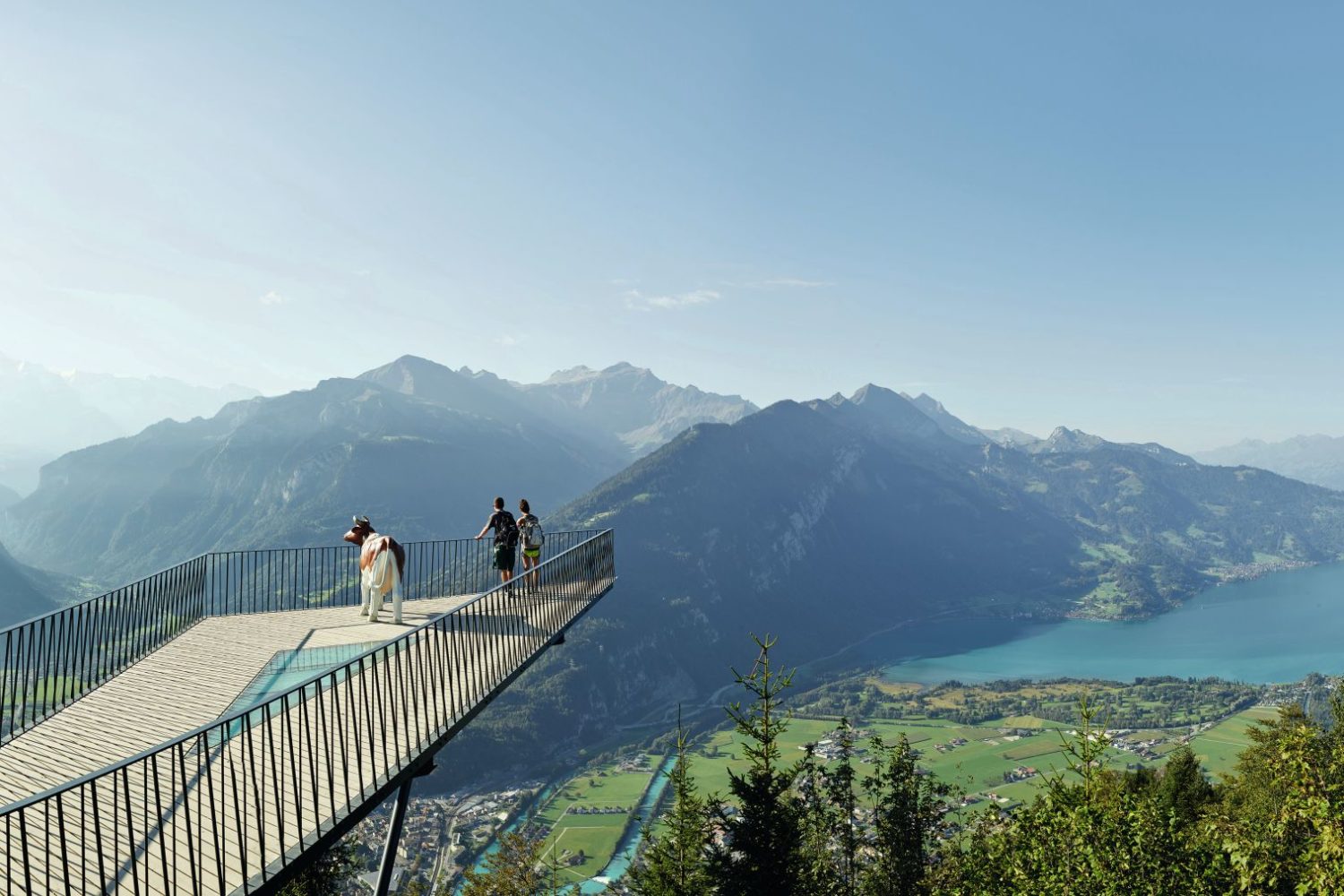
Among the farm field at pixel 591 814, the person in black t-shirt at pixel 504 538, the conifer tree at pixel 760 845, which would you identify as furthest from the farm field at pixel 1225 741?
the person in black t-shirt at pixel 504 538

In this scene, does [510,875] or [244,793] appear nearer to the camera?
[244,793]

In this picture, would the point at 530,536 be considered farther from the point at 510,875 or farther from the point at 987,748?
the point at 987,748

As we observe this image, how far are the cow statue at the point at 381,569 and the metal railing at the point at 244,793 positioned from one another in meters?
2.20

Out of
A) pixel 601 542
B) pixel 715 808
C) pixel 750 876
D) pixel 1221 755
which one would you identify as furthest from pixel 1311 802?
pixel 1221 755

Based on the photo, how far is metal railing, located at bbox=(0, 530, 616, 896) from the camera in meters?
6.56

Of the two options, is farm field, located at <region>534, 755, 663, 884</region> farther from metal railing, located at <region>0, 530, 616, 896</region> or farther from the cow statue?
metal railing, located at <region>0, 530, 616, 896</region>

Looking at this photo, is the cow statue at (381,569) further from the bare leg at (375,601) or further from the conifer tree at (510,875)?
the conifer tree at (510,875)

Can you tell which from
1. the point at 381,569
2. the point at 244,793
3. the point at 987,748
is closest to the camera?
the point at 244,793

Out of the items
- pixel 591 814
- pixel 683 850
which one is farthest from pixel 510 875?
pixel 591 814

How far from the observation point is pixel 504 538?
17.4m

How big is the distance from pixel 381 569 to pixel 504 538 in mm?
3075

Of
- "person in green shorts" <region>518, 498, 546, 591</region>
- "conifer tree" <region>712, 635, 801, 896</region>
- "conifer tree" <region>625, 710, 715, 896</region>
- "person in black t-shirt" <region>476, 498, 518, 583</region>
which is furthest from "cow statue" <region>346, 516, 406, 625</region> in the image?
"conifer tree" <region>625, 710, 715, 896</region>

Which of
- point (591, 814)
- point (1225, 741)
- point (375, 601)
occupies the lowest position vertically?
point (591, 814)

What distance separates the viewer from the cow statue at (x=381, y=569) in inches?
587
